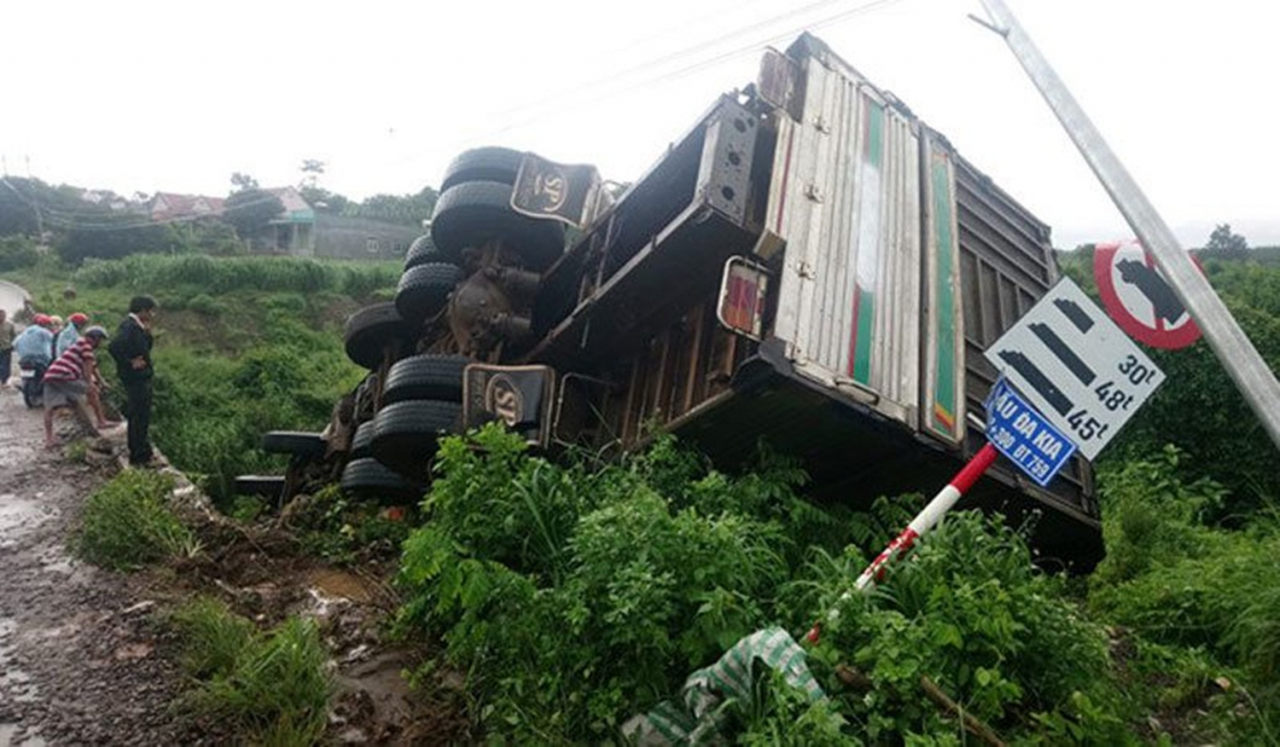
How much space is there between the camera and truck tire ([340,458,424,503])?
23.1 ft

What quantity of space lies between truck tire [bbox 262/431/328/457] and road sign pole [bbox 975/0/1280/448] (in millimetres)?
7543

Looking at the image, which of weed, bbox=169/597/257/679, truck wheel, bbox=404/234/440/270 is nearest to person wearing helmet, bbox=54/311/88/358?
truck wheel, bbox=404/234/440/270

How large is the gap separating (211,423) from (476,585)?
39.9ft

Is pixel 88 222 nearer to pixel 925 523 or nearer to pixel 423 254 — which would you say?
pixel 423 254

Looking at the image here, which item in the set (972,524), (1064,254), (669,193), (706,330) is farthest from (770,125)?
(1064,254)

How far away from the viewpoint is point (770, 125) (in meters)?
5.09

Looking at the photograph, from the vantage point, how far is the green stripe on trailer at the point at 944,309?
15.0ft

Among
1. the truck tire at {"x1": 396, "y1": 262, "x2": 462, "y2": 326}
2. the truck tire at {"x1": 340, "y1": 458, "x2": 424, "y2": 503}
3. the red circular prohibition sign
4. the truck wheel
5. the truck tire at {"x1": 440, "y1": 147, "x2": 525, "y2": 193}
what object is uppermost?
the truck tire at {"x1": 440, "y1": 147, "x2": 525, "y2": 193}

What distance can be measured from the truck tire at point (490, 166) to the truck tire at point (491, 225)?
110 mm

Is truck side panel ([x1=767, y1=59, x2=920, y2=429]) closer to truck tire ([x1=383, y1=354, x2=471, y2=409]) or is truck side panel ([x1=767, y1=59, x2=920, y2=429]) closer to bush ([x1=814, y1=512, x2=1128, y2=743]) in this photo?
bush ([x1=814, y1=512, x2=1128, y2=743])

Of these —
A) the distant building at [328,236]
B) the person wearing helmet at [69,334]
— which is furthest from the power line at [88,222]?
the person wearing helmet at [69,334]

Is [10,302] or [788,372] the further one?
[10,302]

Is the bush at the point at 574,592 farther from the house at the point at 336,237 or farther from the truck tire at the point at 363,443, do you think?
the house at the point at 336,237

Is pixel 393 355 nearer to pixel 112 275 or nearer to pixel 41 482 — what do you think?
pixel 41 482
